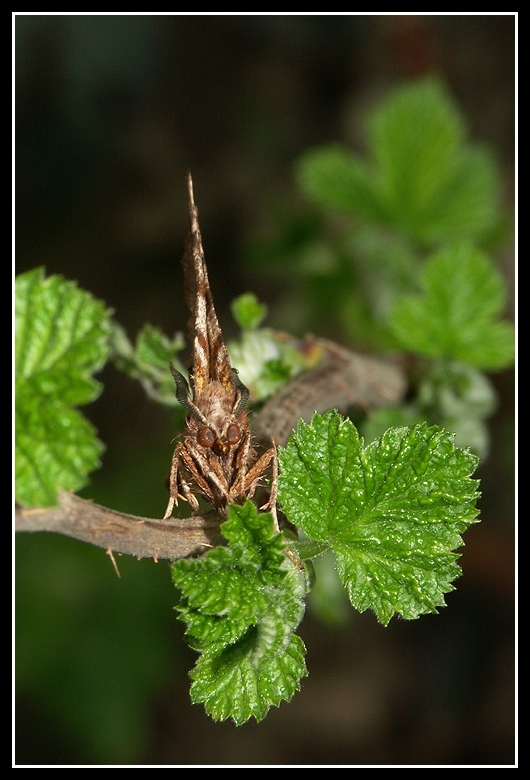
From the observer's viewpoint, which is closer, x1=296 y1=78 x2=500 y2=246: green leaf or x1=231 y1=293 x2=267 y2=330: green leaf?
x1=231 y1=293 x2=267 y2=330: green leaf

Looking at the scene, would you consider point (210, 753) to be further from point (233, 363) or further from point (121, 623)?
point (233, 363)

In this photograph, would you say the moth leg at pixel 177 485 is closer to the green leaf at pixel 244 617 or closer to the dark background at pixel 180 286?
the green leaf at pixel 244 617

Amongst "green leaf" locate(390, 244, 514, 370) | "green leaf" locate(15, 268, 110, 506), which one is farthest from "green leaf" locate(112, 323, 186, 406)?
A: "green leaf" locate(390, 244, 514, 370)

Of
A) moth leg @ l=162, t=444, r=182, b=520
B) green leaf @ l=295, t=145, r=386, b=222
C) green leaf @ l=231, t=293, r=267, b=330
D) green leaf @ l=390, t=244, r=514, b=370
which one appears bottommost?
moth leg @ l=162, t=444, r=182, b=520

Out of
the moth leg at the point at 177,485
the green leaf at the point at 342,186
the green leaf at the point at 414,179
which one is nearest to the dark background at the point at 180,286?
the green leaf at the point at 414,179

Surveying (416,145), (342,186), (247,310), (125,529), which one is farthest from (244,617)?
(416,145)

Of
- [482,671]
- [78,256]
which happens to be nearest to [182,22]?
[78,256]

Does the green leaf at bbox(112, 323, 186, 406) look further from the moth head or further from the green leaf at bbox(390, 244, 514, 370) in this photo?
the green leaf at bbox(390, 244, 514, 370)
